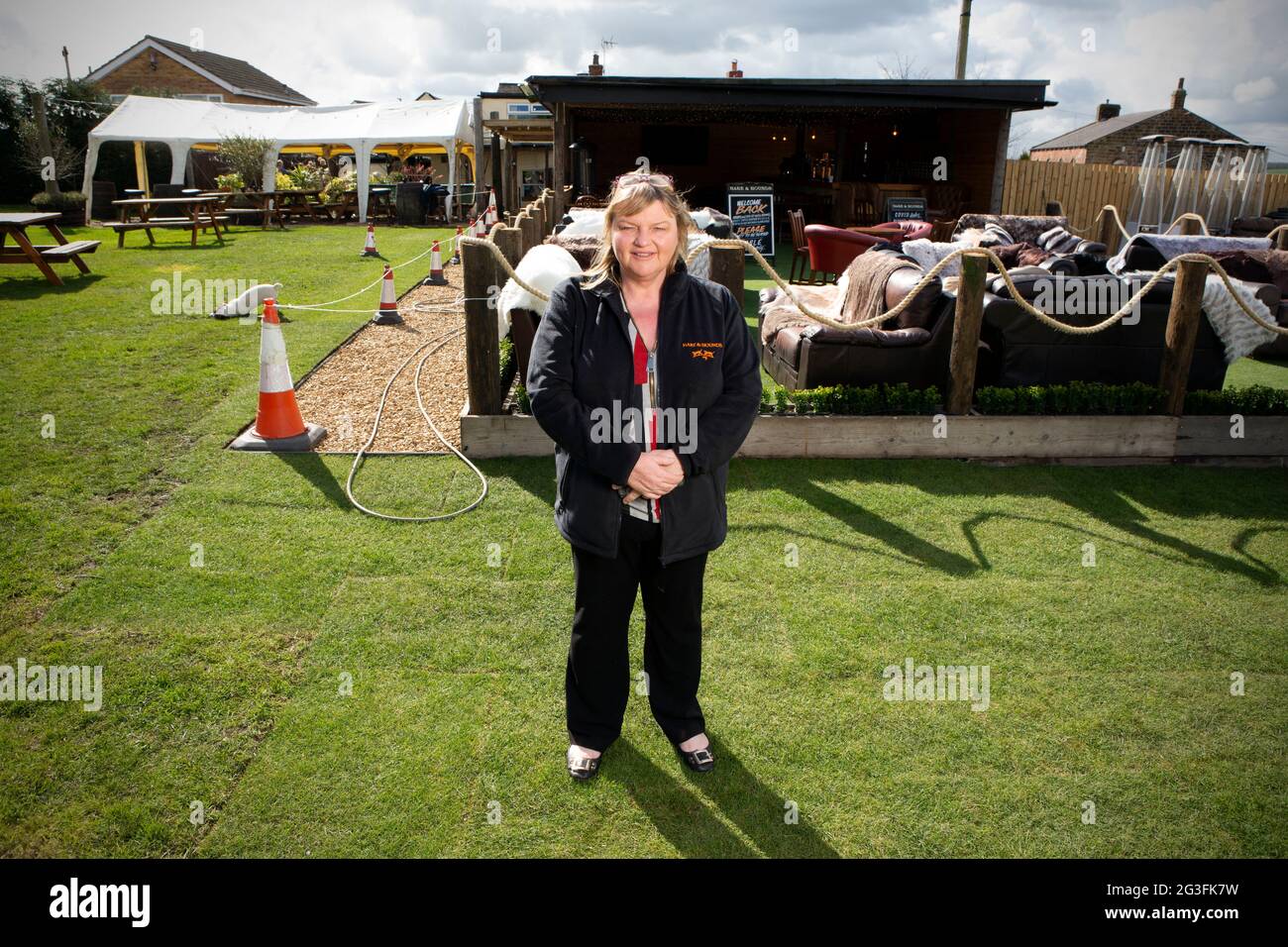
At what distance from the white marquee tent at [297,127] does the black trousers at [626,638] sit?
22890 millimetres

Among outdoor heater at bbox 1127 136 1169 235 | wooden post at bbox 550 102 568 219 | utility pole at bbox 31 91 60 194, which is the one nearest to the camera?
wooden post at bbox 550 102 568 219

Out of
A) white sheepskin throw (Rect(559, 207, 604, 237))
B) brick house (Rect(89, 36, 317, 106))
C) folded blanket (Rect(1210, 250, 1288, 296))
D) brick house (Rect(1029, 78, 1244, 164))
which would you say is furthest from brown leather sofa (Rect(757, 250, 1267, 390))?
brick house (Rect(89, 36, 317, 106))

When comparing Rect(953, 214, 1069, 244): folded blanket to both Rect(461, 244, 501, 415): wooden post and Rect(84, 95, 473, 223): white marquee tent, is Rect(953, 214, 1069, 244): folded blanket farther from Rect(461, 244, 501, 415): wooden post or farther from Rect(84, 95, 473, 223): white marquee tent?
Rect(84, 95, 473, 223): white marquee tent

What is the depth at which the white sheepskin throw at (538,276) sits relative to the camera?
6.40m

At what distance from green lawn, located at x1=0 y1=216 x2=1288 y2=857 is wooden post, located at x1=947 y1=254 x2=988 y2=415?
72 centimetres

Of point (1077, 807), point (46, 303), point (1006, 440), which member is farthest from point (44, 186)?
point (1077, 807)

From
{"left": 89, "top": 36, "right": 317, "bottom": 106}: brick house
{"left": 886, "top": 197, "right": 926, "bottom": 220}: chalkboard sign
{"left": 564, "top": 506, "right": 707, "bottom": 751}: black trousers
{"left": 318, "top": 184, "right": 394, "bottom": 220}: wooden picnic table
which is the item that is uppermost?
{"left": 89, "top": 36, "right": 317, "bottom": 106}: brick house

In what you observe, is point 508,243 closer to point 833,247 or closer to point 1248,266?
point 833,247

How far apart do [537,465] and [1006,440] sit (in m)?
3.43

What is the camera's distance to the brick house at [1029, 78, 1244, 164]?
37.2m

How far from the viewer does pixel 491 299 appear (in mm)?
5590

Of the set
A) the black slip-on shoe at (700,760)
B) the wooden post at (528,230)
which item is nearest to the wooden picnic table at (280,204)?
the wooden post at (528,230)

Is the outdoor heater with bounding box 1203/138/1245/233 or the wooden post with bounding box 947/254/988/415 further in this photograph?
the outdoor heater with bounding box 1203/138/1245/233
